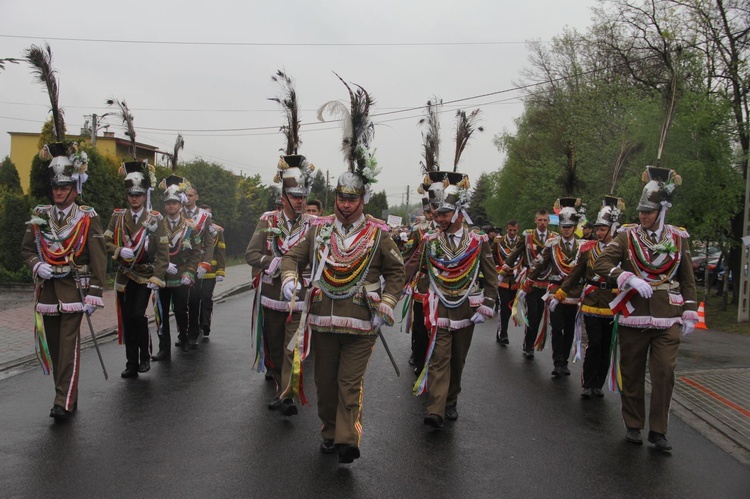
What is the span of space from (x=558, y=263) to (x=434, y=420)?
3873 mm

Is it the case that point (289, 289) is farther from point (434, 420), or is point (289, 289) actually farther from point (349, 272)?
point (434, 420)

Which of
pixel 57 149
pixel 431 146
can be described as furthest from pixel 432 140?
pixel 57 149

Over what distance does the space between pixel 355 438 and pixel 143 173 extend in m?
4.52

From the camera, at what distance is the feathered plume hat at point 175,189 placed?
922cm

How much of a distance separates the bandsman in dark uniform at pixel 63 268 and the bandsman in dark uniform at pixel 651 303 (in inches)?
190

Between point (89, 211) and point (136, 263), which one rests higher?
point (89, 211)

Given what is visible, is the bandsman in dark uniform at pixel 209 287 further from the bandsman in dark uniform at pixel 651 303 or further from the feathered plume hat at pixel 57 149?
the bandsman in dark uniform at pixel 651 303

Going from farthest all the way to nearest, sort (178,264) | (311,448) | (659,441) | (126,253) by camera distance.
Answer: (178,264), (126,253), (659,441), (311,448)

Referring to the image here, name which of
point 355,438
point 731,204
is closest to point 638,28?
point 731,204

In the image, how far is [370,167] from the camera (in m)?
5.75

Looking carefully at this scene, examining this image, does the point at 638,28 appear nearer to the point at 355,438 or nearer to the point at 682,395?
the point at 682,395

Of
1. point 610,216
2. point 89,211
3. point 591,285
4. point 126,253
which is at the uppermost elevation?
point 610,216

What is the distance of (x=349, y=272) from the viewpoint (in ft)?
17.9

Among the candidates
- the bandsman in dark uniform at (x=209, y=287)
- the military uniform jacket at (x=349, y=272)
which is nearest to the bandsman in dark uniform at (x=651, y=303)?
the military uniform jacket at (x=349, y=272)
